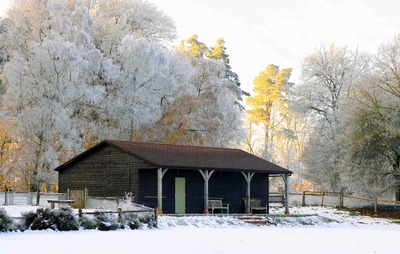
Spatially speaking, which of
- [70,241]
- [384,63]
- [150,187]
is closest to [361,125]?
[384,63]

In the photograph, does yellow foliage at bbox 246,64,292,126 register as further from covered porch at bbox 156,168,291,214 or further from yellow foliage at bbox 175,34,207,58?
covered porch at bbox 156,168,291,214

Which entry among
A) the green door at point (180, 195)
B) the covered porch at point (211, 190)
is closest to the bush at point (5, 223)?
the covered porch at point (211, 190)

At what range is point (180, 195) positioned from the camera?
3512 centimetres

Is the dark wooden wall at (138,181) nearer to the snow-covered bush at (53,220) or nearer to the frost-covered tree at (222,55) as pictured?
the snow-covered bush at (53,220)

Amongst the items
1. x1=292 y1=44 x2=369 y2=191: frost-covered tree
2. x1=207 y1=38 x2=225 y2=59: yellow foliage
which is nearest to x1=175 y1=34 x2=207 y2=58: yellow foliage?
x1=207 y1=38 x2=225 y2=59: yellow foliage

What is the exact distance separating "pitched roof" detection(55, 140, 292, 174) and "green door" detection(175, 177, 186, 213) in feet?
3.94

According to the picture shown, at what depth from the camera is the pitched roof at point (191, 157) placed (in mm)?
33656

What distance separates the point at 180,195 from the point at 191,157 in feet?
7.32

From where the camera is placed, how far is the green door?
34969 millimetres

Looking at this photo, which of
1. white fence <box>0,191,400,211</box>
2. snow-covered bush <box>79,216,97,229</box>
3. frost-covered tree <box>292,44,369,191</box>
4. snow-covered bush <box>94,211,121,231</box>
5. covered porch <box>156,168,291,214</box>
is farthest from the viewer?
frost-covered tree <box>292,44,369,191</box>

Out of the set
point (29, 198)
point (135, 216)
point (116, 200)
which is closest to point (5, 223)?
point (135, 216)

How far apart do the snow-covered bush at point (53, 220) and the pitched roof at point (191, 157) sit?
776 cm

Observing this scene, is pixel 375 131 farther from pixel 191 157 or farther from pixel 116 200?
pixel 116 200

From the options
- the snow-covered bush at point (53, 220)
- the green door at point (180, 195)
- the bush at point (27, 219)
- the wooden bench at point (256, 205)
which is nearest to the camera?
the bush at point (27, 219)
